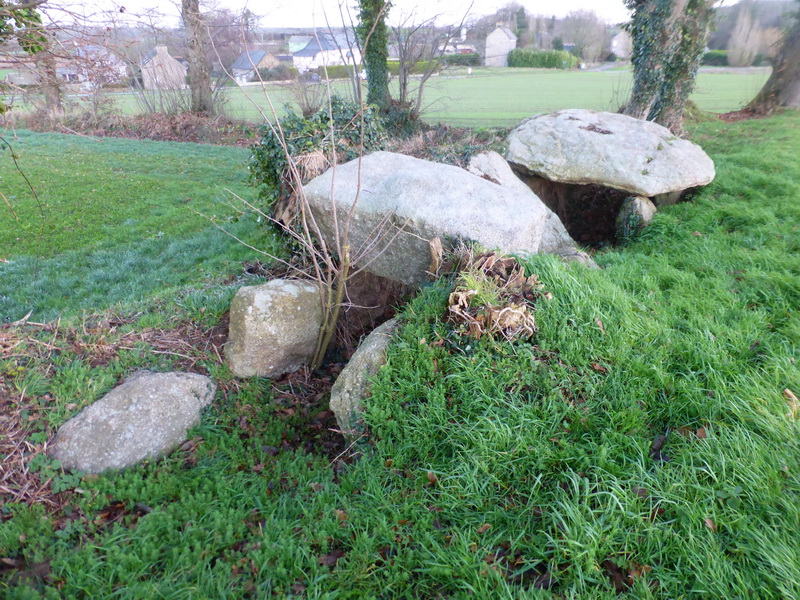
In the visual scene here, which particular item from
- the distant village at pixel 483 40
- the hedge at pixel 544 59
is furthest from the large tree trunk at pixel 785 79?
the hedge at pixel 544 59

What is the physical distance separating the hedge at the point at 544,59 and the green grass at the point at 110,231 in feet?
49.2

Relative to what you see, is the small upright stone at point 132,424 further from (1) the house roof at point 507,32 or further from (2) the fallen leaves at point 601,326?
(1) the house roof at point 507,32

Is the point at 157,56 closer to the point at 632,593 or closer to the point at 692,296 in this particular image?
the point at 692,296

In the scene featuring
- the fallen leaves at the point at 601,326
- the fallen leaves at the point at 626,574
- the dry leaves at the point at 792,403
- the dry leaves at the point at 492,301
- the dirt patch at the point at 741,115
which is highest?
the dry leaves at the point at 492,301

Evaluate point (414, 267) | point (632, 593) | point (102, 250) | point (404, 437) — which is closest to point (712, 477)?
point (632, 593)

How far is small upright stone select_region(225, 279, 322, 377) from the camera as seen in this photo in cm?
448

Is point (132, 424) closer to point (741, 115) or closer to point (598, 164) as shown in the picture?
point (598, 164)

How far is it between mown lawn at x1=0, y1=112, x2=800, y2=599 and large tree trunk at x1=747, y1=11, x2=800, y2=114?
1200cm

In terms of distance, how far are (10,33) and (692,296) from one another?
619 cm

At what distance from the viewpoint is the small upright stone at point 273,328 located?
14.7 ft

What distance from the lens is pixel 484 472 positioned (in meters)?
3.07

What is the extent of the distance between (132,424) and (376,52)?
1282 cm

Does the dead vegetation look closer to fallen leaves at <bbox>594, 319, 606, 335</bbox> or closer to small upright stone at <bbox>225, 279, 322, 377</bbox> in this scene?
small upright stone at <bbox>225, 279, 322, 377</bbox>

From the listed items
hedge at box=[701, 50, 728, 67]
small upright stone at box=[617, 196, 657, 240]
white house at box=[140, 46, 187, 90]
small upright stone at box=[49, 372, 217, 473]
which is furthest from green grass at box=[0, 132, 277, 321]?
hedge at box=[701, 50, 728, 67]
